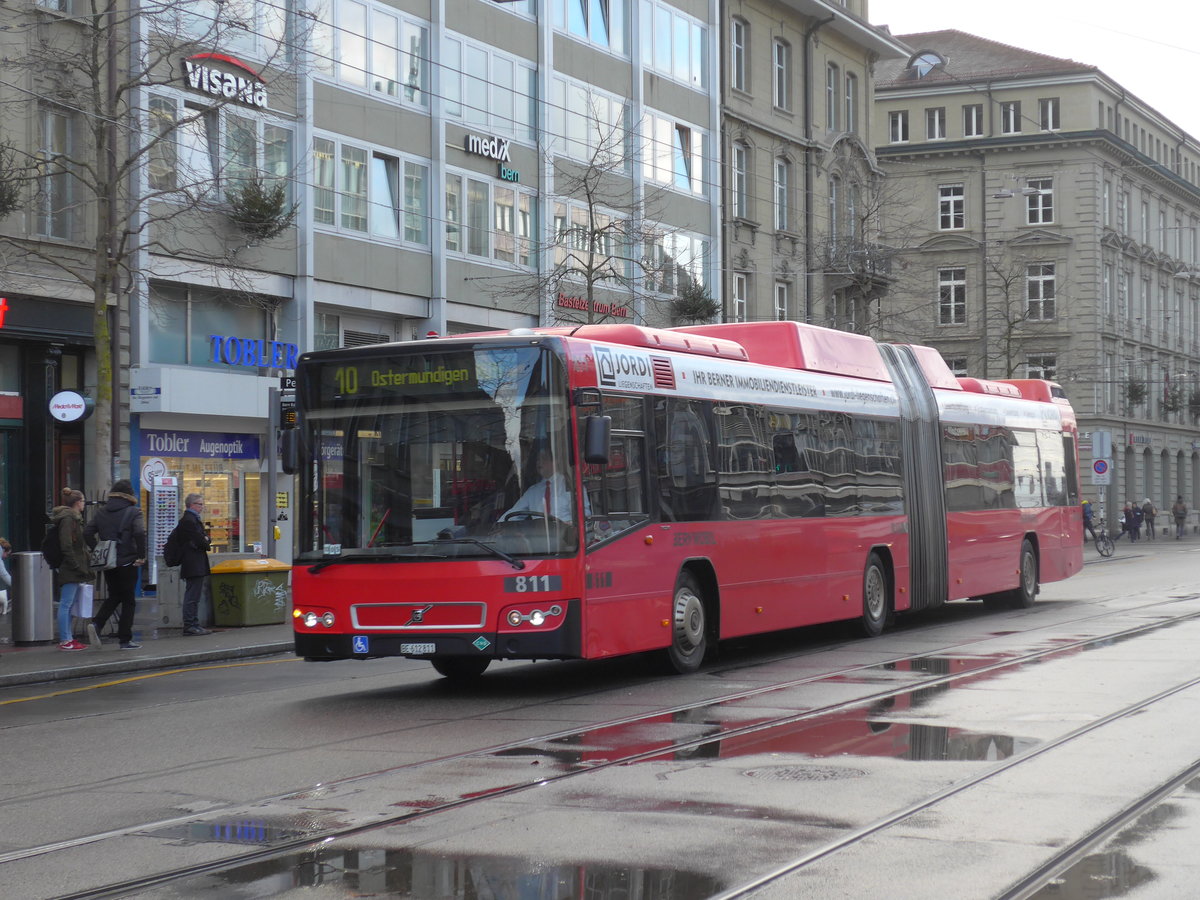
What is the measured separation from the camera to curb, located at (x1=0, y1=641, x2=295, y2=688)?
15.6 m

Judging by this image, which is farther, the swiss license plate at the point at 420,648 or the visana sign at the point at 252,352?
the visana sign at the point at 252,352

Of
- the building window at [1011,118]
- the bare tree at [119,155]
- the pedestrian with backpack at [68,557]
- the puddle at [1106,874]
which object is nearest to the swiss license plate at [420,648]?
the puddle at [1106,874]

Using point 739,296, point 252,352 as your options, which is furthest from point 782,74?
point 252,352

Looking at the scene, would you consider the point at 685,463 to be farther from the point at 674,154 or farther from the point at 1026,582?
the point at 674,154

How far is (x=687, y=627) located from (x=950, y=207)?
6263cm

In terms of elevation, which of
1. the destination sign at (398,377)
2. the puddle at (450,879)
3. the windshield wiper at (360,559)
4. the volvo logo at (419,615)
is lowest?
the puddle at (450,879)

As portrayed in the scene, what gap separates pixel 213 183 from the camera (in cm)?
2045

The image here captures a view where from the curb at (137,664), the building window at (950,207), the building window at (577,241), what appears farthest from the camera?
the building window at (950,207)

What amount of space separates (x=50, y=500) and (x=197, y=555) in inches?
221

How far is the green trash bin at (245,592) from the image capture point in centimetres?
2142

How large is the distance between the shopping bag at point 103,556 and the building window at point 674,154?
2135 cm

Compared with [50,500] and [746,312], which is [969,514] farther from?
[746,312]

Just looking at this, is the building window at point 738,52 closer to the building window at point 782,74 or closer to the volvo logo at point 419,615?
the building window at point 782,74

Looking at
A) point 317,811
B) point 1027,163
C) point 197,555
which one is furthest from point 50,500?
point 1027,163
